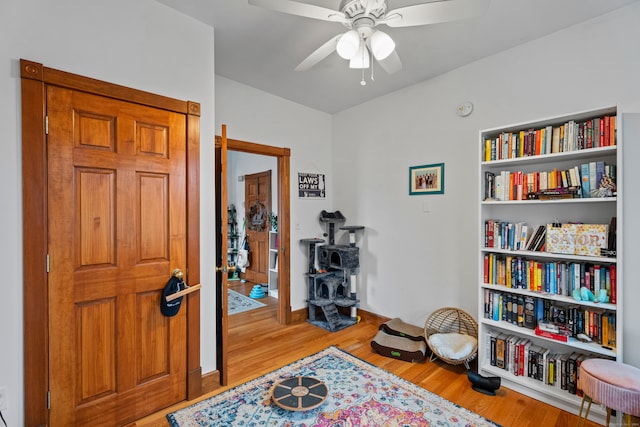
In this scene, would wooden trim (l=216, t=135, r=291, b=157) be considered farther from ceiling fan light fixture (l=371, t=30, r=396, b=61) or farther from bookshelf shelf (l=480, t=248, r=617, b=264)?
bookshelf shelf (l=480, t=248, r=617, b=264)

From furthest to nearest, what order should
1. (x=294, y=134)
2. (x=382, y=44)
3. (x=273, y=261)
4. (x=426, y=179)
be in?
(x=273, y=261)
(x=294, y=134)
(x=426, y=179)
(x=382, y=44)

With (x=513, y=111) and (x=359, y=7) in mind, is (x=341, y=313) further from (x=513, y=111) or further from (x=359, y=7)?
(x=359, y=7)

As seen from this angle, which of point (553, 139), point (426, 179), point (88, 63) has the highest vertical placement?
point (88, 63)

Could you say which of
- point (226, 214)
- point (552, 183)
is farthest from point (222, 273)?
point (552, 183)

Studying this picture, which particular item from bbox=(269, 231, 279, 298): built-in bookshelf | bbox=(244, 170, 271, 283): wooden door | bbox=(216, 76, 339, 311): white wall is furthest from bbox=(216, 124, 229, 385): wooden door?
bbox=(244, 170, 271, 283): wooden door

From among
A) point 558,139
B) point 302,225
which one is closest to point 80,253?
point 302,225

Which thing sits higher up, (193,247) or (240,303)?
(193,247)

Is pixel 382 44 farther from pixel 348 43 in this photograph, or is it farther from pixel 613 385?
pixel 613 385

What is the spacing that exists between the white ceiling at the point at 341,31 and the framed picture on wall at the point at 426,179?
3.13ft

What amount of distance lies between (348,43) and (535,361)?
262 cm

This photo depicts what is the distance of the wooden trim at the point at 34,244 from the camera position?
61.9 inches

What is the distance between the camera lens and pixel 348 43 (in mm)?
1685

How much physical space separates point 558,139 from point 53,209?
3.32 metres

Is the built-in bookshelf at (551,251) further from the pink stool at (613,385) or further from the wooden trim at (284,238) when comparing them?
the wooden trim at (284,238)
